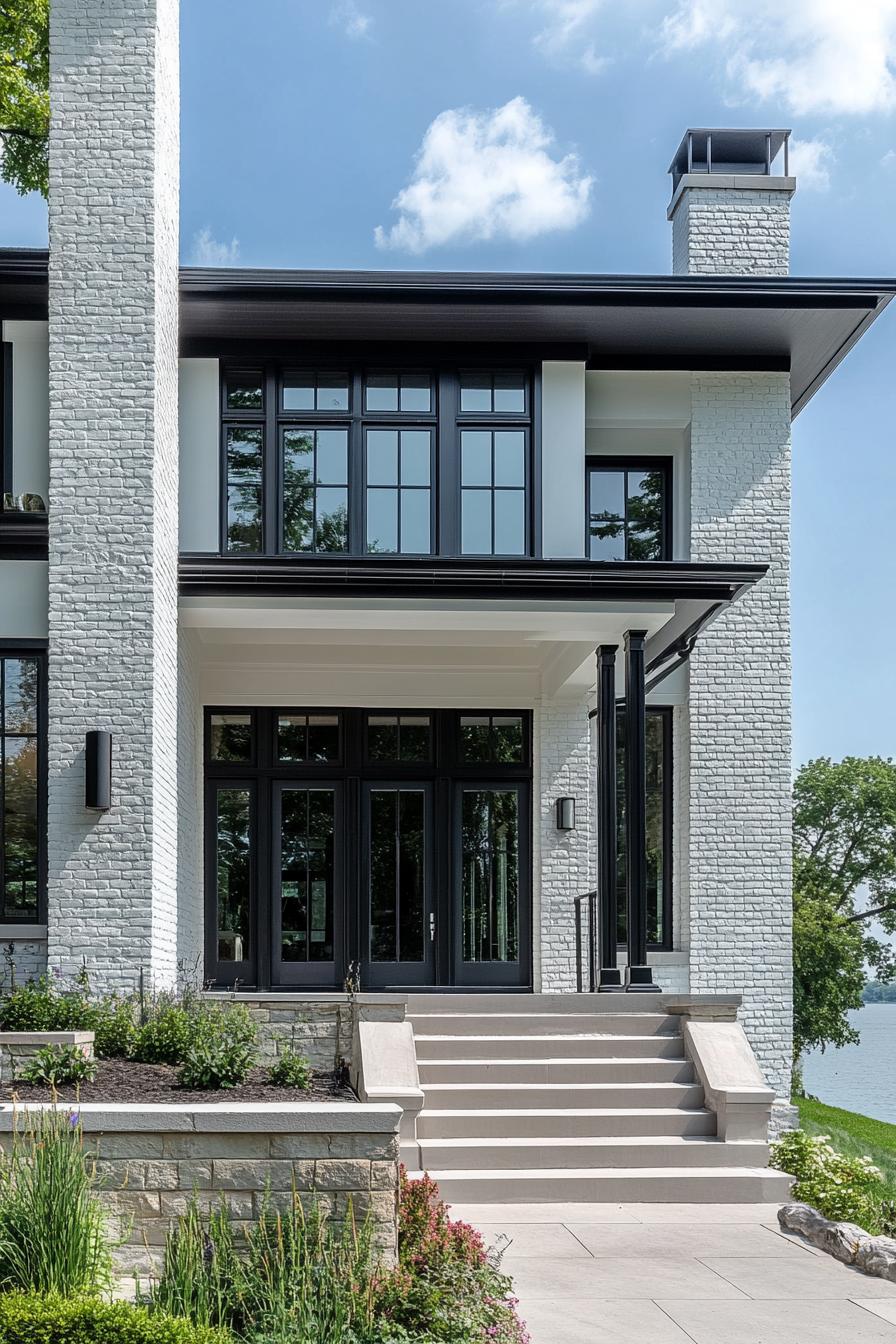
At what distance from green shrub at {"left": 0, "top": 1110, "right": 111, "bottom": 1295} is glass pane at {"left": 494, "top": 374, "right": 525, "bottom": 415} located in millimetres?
9163

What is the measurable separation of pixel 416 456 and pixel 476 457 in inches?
22.1

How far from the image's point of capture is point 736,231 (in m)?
15.7

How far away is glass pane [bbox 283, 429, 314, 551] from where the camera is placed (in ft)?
44.2

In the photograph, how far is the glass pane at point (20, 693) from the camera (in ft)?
38.5

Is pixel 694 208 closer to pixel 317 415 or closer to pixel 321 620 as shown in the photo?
pixel 317 415

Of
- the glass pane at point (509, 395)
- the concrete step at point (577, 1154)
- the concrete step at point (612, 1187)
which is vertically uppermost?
the glass pane at point (509, 395)

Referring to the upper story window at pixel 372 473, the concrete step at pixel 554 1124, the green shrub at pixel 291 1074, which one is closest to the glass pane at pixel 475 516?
the upper story window at pixel 372 473

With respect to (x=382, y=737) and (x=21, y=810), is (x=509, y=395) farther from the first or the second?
(x=21, y=810)

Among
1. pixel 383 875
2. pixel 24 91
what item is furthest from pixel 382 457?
pixel 24 91

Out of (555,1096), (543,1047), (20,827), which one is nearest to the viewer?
(555,1096)

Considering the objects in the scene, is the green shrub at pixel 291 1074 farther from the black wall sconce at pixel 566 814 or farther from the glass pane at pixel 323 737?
the glass pane at pixel 323 737

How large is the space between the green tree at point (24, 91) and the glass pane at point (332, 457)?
489 centimetres

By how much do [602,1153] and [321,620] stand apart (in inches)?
202

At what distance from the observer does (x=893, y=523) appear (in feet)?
159
